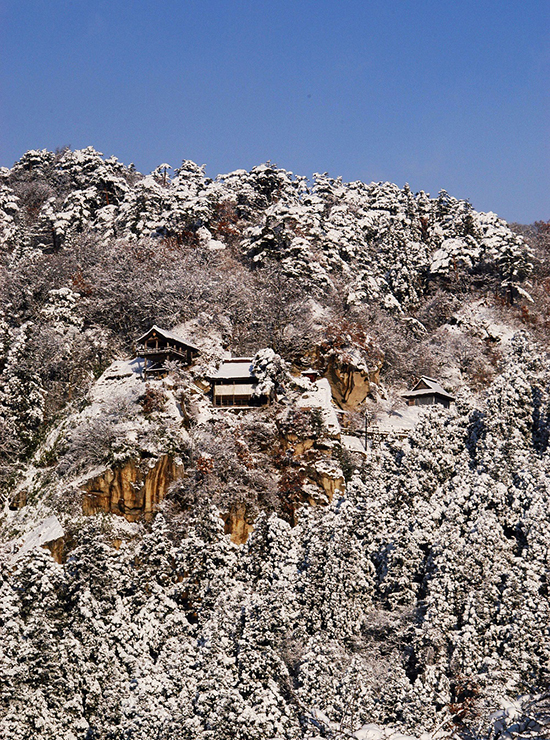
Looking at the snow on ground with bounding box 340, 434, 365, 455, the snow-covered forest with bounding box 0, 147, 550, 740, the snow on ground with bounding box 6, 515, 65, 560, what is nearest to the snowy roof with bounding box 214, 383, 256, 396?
the snow-covered forest with bounding box 0, 147, 550, 740

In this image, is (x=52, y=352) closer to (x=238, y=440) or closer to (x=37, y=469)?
(x=37, y=469)

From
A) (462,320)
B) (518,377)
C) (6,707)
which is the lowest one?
(6,707)

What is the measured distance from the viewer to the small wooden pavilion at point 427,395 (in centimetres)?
6172

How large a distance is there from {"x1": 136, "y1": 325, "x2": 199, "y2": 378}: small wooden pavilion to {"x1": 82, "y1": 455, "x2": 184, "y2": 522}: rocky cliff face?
8.03 metres

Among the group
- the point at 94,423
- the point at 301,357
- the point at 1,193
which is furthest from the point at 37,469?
the point at 1,193

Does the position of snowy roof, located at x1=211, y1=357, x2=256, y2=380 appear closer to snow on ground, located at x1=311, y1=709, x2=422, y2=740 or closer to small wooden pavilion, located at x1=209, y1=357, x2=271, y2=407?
small wooden pavilion, located at x1=209, y1=357, x2=271, y2=407

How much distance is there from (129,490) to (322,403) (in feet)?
44.3

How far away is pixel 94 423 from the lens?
161 feet

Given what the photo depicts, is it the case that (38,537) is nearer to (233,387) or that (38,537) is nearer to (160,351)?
(160,351)

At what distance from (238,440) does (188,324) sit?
1428 centimetres

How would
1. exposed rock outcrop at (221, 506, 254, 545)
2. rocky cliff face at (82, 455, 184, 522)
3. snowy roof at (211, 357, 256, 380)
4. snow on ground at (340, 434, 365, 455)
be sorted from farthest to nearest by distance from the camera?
snow on ground at (340, 434, 365, 455) → snowy roof at (211, 357, 256, 380) → rocky cliff face at (82, 455, 184, 522) → exposed rock outcrop at (221, 506, 254, 545)

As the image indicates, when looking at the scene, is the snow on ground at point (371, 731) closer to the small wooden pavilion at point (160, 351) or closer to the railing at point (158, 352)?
the small wooden pavilion at point (160, 351)

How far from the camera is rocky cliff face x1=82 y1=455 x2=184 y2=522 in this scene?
150ft

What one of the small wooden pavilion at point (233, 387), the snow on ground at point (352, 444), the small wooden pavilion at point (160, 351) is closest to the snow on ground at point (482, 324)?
the snow on ground at point (352, 444)
